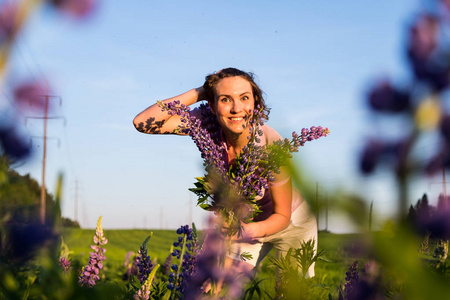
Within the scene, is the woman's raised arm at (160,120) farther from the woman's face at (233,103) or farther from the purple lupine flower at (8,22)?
the purple lupine flower at (8,22)

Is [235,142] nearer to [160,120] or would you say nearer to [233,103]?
[233,103]

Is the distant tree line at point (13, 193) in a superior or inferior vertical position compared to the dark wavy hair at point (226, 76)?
inferior

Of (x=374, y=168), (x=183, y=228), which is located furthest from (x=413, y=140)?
(x=183, y=228)

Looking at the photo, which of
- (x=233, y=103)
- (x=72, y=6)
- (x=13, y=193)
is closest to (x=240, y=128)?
(x=233, y=103)

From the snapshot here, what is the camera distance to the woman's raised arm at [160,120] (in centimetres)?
294

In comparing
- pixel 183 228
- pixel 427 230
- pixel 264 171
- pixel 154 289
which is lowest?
pixel 154 289

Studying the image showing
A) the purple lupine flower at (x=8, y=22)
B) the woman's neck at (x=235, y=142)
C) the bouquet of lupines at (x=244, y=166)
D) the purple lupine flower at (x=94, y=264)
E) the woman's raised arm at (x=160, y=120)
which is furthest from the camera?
the woman's raised arm at (x=160, y=120)

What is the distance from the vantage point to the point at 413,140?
35cm

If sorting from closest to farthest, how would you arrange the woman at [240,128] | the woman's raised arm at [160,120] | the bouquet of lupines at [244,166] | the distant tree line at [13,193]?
the distant tree line at [13,193] < the bouquet of lupines at [244,166] < the woman at [240,128] < the woman's raised arm at [160,120]

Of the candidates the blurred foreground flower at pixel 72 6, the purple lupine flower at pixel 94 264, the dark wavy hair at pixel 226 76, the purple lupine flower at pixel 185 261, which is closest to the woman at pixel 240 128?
the dark wavy hair at pixel 226 76

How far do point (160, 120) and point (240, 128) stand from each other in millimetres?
653

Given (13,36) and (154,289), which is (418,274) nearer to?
(13,36)

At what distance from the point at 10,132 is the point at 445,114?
0.78 metres

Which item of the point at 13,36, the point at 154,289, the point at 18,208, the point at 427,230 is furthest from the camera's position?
the point at 154,289
